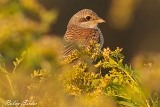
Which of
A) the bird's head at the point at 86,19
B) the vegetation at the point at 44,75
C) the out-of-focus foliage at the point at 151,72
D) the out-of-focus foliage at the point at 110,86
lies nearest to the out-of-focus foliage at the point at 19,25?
the vegetation at the point at 44,75

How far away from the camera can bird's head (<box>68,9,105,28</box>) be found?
22.0ft

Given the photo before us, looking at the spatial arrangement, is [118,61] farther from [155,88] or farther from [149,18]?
[149,18]

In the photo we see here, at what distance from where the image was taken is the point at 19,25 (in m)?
1.71

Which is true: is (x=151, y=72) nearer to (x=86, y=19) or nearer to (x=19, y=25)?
(x=19, y=25)

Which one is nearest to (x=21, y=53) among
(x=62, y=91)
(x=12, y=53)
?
(x=12, y=53)

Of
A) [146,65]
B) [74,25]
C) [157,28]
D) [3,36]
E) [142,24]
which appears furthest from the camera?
[142,24]

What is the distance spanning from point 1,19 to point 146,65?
0.60 m

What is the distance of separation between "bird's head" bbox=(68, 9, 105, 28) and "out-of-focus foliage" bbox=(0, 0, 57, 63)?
187 inches

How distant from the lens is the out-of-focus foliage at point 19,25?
5.46ft

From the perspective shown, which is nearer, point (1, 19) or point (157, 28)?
point (1, 19)

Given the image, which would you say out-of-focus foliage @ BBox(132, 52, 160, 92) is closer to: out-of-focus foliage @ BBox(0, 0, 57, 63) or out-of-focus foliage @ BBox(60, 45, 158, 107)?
out-of-focus foliage @ BBox(60, 45, 158, 107)

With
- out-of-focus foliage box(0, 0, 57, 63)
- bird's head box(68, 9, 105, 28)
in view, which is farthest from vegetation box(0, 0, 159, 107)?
bird's head box(68, 9, 105, 28)

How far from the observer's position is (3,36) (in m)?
1.65

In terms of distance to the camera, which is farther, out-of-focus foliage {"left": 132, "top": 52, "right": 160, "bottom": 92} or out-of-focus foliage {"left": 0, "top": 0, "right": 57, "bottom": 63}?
out-of-focus foliage {"left": 132, "top": 52, "right": 160, "bottom": 92}
